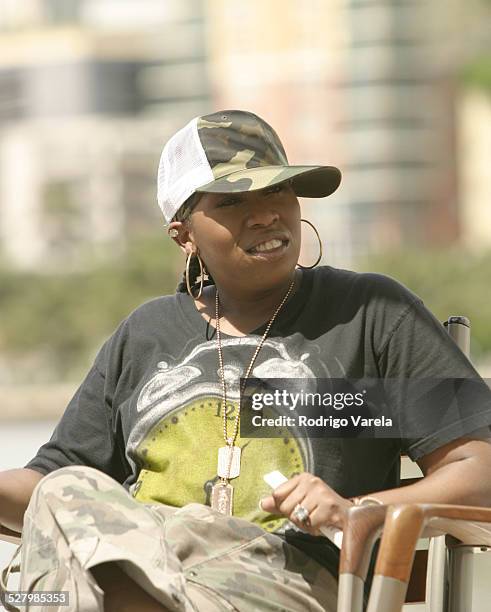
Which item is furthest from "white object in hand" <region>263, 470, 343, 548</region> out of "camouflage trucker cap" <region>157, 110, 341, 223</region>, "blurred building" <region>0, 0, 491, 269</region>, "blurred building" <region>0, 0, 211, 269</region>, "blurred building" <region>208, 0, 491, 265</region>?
"blurred building" <region>0, 0, 211, 269</region>

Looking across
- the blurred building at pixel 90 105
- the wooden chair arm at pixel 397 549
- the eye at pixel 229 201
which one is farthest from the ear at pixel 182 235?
the blurred building at pixel 90 105

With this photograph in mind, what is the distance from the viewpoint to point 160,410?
2.72 meters

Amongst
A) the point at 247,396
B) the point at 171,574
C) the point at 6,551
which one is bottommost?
the point at 6,551

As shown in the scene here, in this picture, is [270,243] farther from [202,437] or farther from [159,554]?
[159,554]

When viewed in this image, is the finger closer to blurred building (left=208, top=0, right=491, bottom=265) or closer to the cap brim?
the cap brim

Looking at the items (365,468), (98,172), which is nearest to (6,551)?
(365,468)

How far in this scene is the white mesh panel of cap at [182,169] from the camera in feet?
9.11

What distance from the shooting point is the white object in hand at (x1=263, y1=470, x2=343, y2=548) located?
7.64 feet

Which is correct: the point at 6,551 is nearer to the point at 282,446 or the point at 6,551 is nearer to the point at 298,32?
the point at 282,446

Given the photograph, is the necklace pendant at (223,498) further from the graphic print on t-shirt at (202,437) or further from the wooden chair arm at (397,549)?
the wooden chair arm at (397,549)

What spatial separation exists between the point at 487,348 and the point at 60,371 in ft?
38.1

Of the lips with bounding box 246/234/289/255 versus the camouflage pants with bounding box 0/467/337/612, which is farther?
the lips with bounding box 246/234/289/255

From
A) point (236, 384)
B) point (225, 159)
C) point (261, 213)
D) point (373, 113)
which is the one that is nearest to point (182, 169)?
point (225, 159)

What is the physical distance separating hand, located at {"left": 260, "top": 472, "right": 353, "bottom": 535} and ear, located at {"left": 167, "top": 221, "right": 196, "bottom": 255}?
2.23 ft
